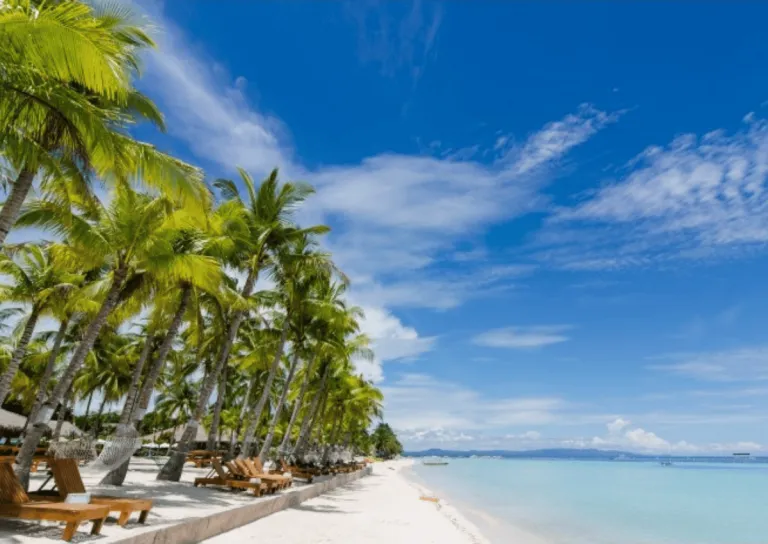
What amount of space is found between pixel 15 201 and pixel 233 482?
27.0 feet

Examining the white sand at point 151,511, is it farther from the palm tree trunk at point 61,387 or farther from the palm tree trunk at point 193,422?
the palm tree trunk at point 61,387

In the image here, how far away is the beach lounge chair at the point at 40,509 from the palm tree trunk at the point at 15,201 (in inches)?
117

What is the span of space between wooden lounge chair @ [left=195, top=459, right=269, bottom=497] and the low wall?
409 millimetres

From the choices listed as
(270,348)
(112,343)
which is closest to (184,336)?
(270,348)

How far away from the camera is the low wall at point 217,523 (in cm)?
627

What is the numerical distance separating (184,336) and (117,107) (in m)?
17.5

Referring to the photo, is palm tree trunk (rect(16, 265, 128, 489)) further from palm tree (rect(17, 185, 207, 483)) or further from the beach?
the beach

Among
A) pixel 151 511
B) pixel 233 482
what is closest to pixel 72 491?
pixel 151 511

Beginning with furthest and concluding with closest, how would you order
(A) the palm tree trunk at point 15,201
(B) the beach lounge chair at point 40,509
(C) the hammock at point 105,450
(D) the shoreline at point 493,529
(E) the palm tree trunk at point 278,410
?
(E) the palm tree trunk at point 278,410 < (D) the shoreline at point 493,529 < (C) the hammock at point 105,450 < (A) the palm tree trunk at point 15,201 < (B) the beach lounge chair at point 40,509

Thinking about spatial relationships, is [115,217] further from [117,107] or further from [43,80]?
[43,80]

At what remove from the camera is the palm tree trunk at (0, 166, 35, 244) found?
6.97 metres

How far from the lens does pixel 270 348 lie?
2492 cm

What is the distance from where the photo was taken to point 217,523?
27.5 ft

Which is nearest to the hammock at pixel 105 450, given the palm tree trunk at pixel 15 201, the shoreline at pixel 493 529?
the palm tree trunk at pixel 15 201
